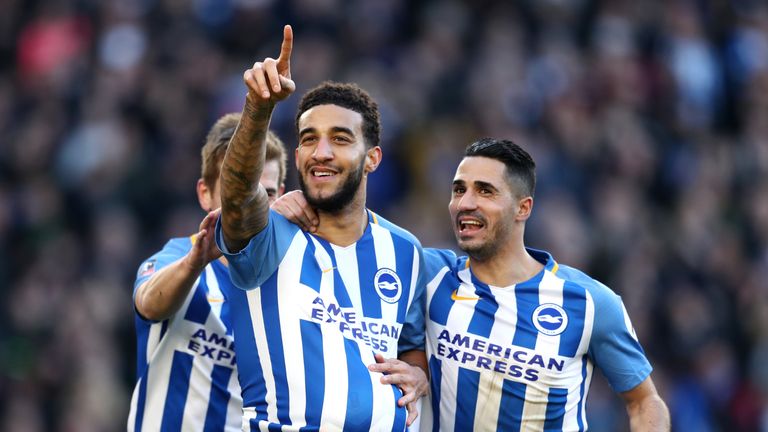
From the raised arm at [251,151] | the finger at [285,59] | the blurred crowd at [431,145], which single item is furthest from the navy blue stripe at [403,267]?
the blurred crowd at [431,145]

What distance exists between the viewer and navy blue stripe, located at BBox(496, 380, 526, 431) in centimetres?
552

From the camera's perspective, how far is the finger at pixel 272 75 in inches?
177

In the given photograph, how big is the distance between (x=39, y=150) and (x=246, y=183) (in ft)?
25.8

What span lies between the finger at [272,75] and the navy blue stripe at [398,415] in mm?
1475

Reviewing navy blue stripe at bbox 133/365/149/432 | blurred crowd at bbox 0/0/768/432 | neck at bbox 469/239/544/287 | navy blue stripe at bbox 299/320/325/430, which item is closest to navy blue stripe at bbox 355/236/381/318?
navy blue stripe at bbox 299/320/325/430

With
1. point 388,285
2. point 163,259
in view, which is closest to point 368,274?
point 388,285

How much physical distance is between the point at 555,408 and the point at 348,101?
171cm

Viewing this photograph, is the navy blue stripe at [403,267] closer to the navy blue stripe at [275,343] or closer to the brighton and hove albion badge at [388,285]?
the brighton and hove albion badge at [388,285]

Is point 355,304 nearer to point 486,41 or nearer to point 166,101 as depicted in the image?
point 166,101

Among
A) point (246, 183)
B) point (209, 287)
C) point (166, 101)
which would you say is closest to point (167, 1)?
point (166, 101)

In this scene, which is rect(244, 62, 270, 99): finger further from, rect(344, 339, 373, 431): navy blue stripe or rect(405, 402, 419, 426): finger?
rect(405, 402, 419, 426): finger

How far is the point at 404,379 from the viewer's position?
5.21 m

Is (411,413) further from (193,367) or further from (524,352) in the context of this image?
(193,367)

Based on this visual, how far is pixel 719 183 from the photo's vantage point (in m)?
12.8
